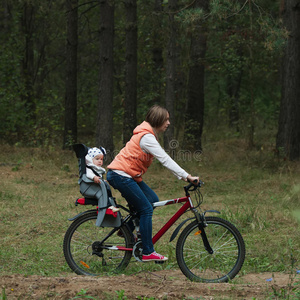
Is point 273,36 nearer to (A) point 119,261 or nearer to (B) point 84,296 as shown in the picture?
(A) point 119,261

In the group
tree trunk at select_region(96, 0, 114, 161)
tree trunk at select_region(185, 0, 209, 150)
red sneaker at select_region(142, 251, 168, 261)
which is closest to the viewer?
red sneaker at select_region(142, 251, 168, 261)

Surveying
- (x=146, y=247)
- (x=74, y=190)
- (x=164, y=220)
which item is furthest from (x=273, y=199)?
(x=146, y=247)

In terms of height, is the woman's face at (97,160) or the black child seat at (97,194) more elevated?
the woman's face at (97,160)

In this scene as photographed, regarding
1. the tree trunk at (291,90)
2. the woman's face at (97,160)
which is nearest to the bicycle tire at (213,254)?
the woman's face at (97,160)

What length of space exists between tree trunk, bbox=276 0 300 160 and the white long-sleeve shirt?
1014 cm

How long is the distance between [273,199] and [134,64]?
8190 millimetres

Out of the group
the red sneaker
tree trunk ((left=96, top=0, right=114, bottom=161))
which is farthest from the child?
tree trunk ((left=96, top=0, right=114, bottom=161))

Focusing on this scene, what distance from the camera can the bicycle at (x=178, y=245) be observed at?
5461 millimetres

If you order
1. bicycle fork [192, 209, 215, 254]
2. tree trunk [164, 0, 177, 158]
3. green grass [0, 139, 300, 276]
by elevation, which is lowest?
green grass [0, 139, 300, 276]

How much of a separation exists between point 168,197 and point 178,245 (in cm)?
603

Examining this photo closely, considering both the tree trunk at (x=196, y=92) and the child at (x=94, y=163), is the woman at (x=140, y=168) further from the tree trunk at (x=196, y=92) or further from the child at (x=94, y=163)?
the tree trunk at (x=196, y=92)

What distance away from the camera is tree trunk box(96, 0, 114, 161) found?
50.8 ft

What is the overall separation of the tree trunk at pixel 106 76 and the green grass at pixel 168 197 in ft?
4.59

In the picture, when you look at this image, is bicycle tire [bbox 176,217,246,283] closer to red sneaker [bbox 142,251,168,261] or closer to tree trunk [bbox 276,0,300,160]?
red sneaker [bbox 142,251,168,261]
